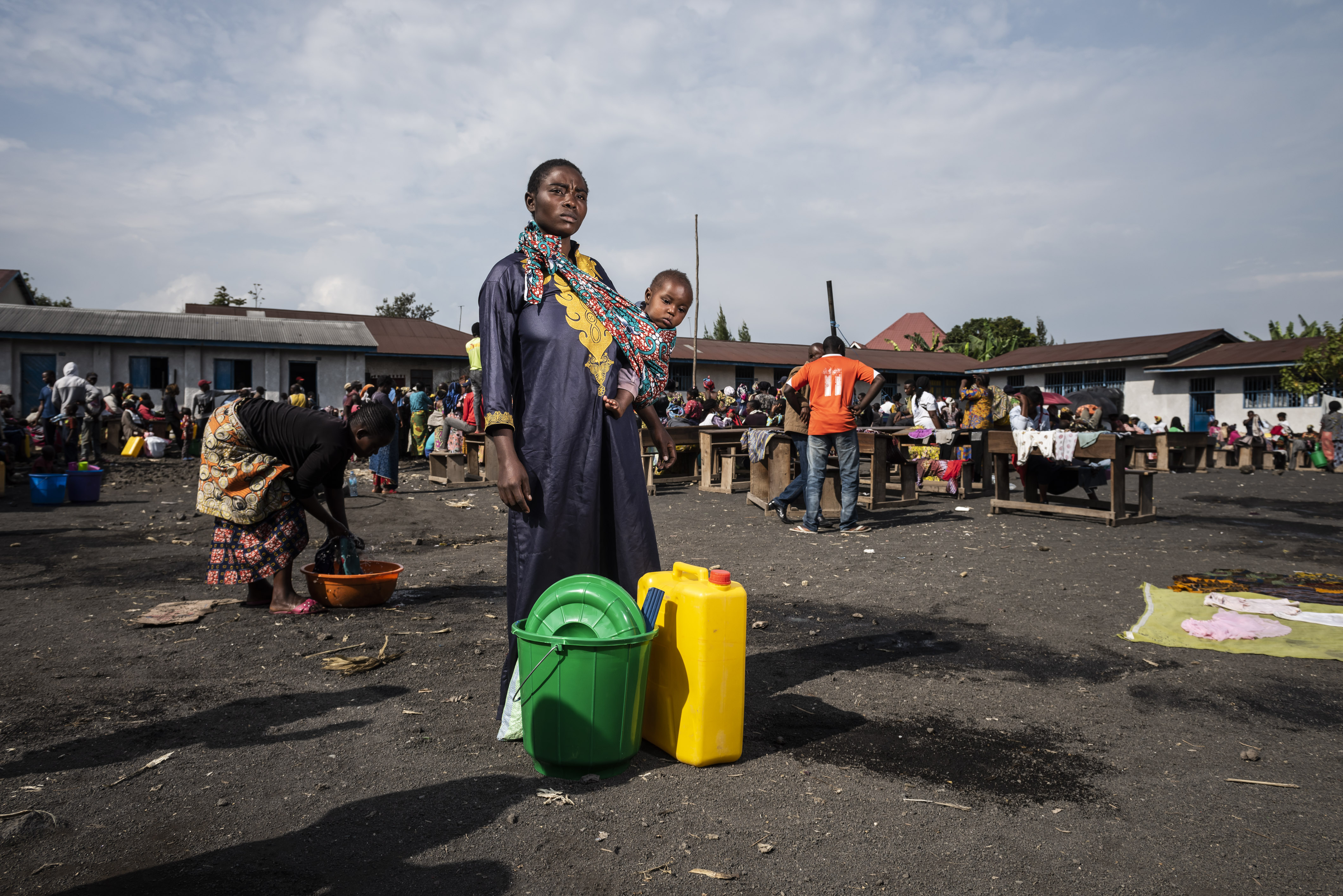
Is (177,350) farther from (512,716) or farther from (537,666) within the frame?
(537,666)

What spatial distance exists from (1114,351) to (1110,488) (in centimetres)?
2748

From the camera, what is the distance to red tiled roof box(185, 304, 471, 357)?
30312mm

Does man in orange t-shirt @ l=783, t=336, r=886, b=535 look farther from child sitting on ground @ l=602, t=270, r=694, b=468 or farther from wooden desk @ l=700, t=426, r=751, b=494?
child sitting on ground @ l=602, t=270, r=694, b=468

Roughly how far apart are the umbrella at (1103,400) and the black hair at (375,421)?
890 cm

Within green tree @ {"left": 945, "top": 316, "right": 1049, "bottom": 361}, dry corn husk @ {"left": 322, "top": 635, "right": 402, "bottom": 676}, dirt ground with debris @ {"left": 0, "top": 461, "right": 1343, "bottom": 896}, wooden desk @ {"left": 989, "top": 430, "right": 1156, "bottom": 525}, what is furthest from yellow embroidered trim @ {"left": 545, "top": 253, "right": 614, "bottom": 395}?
green tree @ {"left": 945, "top": 316, "right": 1049, "bottom": 361}

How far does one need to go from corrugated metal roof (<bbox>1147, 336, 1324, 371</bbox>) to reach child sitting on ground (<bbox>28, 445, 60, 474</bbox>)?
1345 inches

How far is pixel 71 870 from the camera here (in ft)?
6.91

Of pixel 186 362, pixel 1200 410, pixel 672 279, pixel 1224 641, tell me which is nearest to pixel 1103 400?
pixel 1224 641

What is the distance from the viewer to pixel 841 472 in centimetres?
870

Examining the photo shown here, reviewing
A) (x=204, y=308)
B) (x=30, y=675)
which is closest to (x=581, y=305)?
(x=30, y=675)

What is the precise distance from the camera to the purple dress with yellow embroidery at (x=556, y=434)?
285 centimetres

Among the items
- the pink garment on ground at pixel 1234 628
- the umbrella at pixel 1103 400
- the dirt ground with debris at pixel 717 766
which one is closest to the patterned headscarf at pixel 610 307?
the dirt ground with debris at pixel 717 766

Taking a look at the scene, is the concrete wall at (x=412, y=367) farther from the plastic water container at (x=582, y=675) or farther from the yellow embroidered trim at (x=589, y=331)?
the plastic water container at (x=582, y=675)

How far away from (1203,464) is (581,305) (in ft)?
70.4
